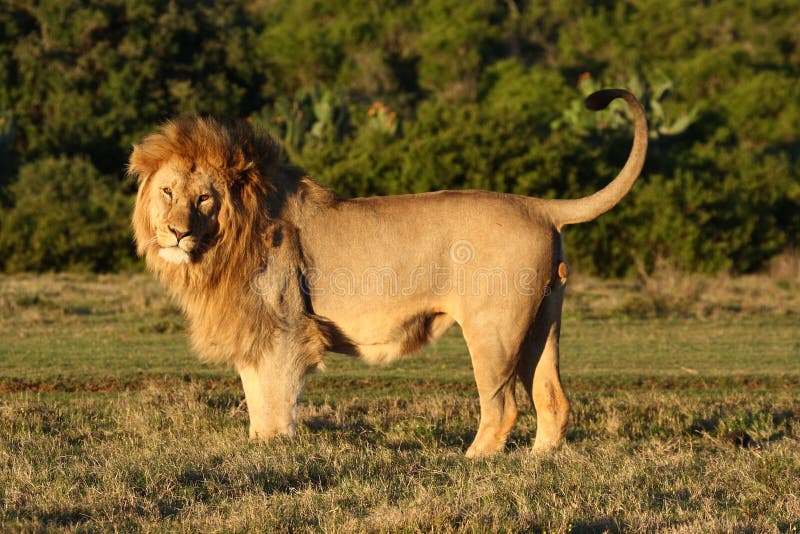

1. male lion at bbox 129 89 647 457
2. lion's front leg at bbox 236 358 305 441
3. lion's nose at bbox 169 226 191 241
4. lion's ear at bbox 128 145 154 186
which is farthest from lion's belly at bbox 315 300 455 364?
lion's ear at bbox 128 145 154 186

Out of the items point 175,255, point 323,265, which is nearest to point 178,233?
point 175,255

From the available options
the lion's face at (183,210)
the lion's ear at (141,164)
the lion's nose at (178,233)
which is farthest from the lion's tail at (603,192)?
the lion's ear at (141,164)

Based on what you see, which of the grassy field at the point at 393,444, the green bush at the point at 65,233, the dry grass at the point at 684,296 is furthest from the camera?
the green bush at the point at 65,233

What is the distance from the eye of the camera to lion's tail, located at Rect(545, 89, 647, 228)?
6.91 meters

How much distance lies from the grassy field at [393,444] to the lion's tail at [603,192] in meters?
1.34

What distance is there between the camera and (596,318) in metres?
15.7

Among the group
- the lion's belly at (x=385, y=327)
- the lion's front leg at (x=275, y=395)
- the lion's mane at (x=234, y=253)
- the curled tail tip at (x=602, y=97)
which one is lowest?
the lion's front leg at (x=275, y=395)

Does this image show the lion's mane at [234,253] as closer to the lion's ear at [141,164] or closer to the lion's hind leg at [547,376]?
the lion's ear at [141,164]

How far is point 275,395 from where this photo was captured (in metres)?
6.69

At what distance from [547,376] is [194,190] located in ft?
7.56

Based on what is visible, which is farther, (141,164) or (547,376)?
(547,376)

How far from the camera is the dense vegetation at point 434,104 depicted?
23609 millimetres

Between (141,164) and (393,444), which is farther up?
(141,164)

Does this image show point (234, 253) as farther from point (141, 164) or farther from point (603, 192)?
point (603, 192)
